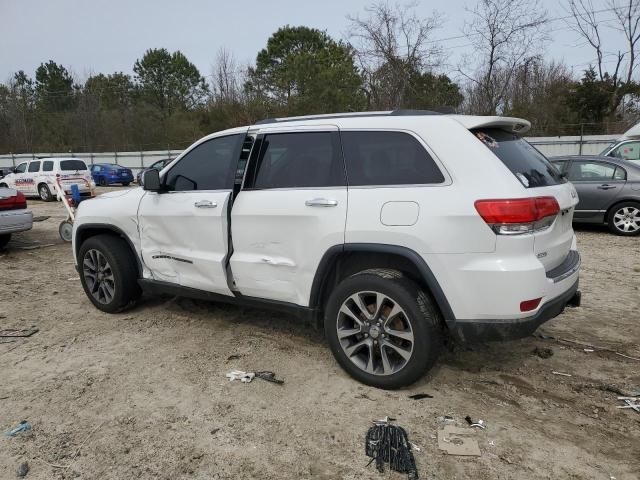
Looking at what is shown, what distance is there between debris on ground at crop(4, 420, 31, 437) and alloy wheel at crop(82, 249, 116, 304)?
1.92 m

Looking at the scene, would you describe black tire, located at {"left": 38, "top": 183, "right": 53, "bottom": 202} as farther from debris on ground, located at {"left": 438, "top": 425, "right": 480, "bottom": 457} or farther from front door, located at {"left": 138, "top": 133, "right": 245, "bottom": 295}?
debris on ground, located at {"left": 438, "top": 425, "right": 480, "bottom": 457}

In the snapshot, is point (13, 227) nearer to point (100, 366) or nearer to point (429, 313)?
point (100, 366)

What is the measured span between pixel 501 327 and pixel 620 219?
23.8 ft

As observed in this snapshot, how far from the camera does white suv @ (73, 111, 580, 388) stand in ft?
9.46

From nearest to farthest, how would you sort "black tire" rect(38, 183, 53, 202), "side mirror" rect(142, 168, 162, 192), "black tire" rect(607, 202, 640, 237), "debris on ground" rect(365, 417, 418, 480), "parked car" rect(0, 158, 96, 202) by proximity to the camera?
1. "debris on ground" rect(365, 417, 418, 480)
2. "side mirror" rect(142, 168, 162, 192)
3. "black tire" rect(607, 202, 640, 237)
4. "parked car" rect(0, 158, 96, 202)
5. "black tire" rect(38, 183, 53, 202)

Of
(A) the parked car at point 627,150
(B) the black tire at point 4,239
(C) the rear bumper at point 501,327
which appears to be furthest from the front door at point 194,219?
(A) the parked car at point 627,150

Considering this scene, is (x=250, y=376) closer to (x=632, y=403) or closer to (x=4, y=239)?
(x=632, y=403)

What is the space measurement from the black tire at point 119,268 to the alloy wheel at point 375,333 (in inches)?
97.3

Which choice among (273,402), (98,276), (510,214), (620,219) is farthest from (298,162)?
(620,219)

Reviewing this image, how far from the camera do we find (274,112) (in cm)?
3353

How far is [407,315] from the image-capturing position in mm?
3096

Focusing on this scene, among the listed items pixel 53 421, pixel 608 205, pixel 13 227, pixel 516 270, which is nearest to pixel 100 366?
pixel 53 421

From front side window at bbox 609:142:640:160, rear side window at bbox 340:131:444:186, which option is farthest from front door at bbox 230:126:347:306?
front side window at bbox 609:142:640:160

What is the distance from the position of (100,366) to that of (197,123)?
38171mm
